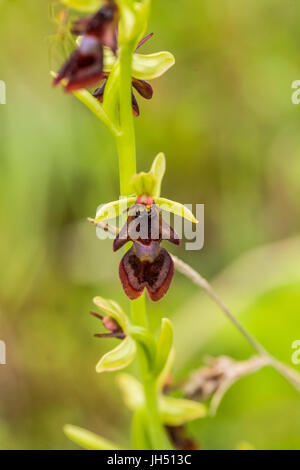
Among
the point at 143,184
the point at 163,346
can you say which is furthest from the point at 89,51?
the point at 163,346

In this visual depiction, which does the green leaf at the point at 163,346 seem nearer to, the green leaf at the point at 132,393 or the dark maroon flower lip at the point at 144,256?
the dark maroon flower lip at the point at 144,256

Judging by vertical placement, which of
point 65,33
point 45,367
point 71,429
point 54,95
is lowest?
point 71,429

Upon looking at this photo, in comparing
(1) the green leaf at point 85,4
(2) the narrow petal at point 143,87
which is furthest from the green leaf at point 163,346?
(1) the green leaf at point 85,4

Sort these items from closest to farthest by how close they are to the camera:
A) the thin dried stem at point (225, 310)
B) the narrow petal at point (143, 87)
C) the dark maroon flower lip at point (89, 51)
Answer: the dark maroon flower lip at point (89, 51), the narrow petal at point (143, 87), the thin dried stem at point (225, 310)

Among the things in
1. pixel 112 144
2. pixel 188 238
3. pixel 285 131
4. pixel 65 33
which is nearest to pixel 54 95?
pixel 112 144

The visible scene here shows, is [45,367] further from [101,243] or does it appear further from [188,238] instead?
[188,238]
